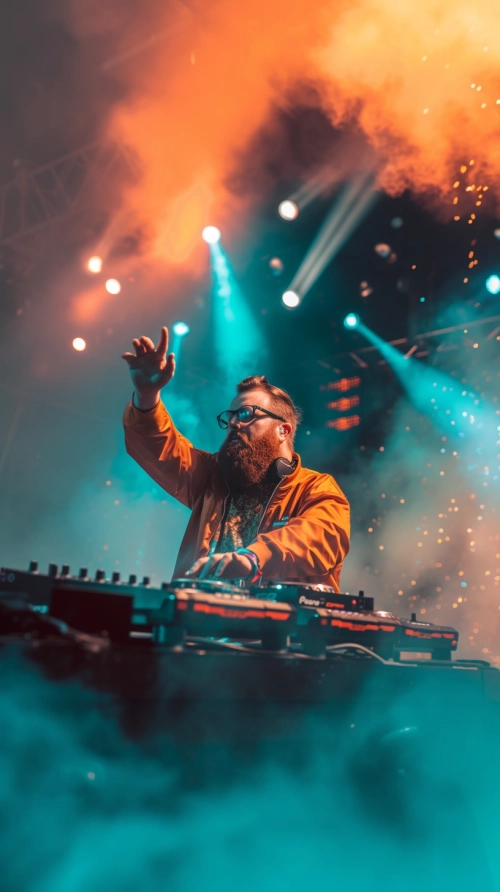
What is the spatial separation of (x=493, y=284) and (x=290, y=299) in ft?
6.78

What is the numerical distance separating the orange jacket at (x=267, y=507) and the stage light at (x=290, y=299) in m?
4.14

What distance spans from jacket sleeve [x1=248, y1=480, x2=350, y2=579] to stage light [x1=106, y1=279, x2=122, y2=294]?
17.1ft

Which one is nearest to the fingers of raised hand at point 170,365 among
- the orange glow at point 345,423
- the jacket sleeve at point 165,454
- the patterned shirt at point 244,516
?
the jacket sleeve at point 165,454

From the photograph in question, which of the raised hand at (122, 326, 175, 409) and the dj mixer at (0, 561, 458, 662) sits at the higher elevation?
the raised hand at (122, 326, 175, 409)

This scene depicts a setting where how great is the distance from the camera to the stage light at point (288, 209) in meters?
5.68

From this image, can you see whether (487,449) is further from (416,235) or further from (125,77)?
(125,77)

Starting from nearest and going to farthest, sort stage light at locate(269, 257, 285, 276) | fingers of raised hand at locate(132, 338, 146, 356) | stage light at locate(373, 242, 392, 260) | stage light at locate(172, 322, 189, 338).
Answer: fingers of raised hand at locate(132, 338, 146, 356)
stage light at locate(373, 242, 392, 260)
stage light at locate(269, 257, 285, 276)
stage light at locate(172, 322, 189, 338)

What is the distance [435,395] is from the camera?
269 inches

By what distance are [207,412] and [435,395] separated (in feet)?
9.92

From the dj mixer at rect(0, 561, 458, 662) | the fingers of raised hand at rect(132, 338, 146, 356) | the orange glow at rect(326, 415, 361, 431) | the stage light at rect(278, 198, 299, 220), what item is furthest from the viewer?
the orange glow at rect(326, 415, 361, 431)

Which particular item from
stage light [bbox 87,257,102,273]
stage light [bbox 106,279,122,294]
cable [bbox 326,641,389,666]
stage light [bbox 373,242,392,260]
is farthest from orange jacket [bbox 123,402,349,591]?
stage light [bbox 106,279,122,294]

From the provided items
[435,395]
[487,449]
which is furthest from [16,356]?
[487,449]

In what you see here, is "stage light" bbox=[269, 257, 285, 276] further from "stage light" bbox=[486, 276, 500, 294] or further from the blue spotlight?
"stage light" bbox=[486, 276, 500, 294]

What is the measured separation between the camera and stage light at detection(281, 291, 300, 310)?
6.60 metres
